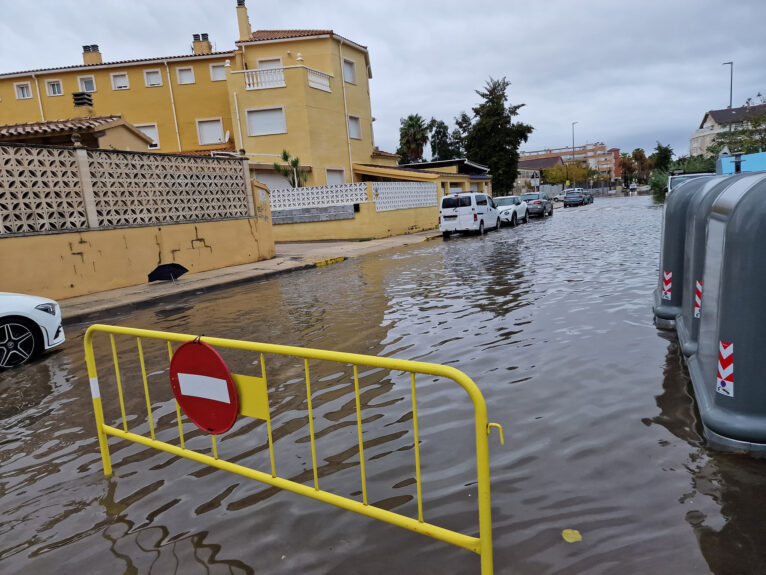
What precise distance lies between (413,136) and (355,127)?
25.8 meters

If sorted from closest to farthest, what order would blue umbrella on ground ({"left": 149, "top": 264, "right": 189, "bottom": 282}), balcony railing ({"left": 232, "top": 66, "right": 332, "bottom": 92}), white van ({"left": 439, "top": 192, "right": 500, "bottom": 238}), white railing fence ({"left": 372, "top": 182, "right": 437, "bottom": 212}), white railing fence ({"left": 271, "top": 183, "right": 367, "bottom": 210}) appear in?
blue umbrella on ground ({"left": 149, "top": 264, "right": 189, "bottom": 282}), white van ({"left": 439, "top": 192, "right": 500, "bottom": 238}), white railing fence ({"left": 271, "top": 183, "right": 367, "bottom": 210}), white railing fence ({"left": 372, "top": 182, "right": 437, "bottom": 212}), balcony railing ({"left": 232, "top": 66, "right": 332, "bottom": 92})

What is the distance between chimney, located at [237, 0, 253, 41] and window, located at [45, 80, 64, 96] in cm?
1094

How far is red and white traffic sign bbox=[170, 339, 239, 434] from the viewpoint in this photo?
3.23 m

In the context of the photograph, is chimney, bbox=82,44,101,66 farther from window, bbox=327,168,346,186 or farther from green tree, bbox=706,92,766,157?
green tree, bbox=706,92,766,157

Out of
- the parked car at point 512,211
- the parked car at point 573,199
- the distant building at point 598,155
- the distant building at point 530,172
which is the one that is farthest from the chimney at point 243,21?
the distant building at point 598,155

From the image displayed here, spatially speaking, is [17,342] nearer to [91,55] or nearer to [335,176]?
[335,176]

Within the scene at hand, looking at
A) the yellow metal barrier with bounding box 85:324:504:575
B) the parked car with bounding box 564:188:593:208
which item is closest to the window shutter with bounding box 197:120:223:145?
the parked car with bounding box 564:188:593:208

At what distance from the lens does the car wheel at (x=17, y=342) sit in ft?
23.2

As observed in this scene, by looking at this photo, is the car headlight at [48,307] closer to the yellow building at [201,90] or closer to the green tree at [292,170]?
the green tree at [292,170]

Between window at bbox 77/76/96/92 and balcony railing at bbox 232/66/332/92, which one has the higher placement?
window at bbox 77/76/96/92

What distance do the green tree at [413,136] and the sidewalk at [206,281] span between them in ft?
128

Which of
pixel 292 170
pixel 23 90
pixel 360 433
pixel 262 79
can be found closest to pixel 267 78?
pixel 262 79

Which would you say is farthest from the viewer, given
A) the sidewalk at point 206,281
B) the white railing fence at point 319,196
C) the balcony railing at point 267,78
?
the balcony railing at point 267,78

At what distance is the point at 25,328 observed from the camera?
733 centimetres
